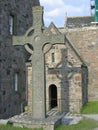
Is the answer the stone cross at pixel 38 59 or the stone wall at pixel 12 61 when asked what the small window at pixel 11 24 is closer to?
the stone wall at pixel 12 61

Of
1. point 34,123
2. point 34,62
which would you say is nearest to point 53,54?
point 34,62

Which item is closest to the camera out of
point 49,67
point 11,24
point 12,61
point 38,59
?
point 38,59

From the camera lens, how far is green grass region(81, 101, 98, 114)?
21.1 metres

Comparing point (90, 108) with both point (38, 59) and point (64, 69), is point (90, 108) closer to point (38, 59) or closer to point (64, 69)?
point (64, 69)

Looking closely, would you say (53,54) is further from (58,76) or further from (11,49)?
(11,49)

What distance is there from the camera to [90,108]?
2225 cm

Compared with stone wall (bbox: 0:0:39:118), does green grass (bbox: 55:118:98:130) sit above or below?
below

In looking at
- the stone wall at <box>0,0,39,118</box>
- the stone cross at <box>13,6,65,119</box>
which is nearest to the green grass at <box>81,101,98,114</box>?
the stone wall at <box>0,0,39,118</box>

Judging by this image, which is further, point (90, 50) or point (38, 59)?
point (90, 50)

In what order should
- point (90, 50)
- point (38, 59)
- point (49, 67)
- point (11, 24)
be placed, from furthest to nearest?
point (90, 50), point (49, 67), point (11, 24), point (38, 59)

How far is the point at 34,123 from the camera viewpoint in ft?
43.2

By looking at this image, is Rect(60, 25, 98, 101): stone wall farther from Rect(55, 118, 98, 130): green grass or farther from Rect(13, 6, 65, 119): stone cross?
Rect(13, 6, 65, 119): stone cross

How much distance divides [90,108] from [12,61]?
6843mm

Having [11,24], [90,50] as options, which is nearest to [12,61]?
[11,24]
